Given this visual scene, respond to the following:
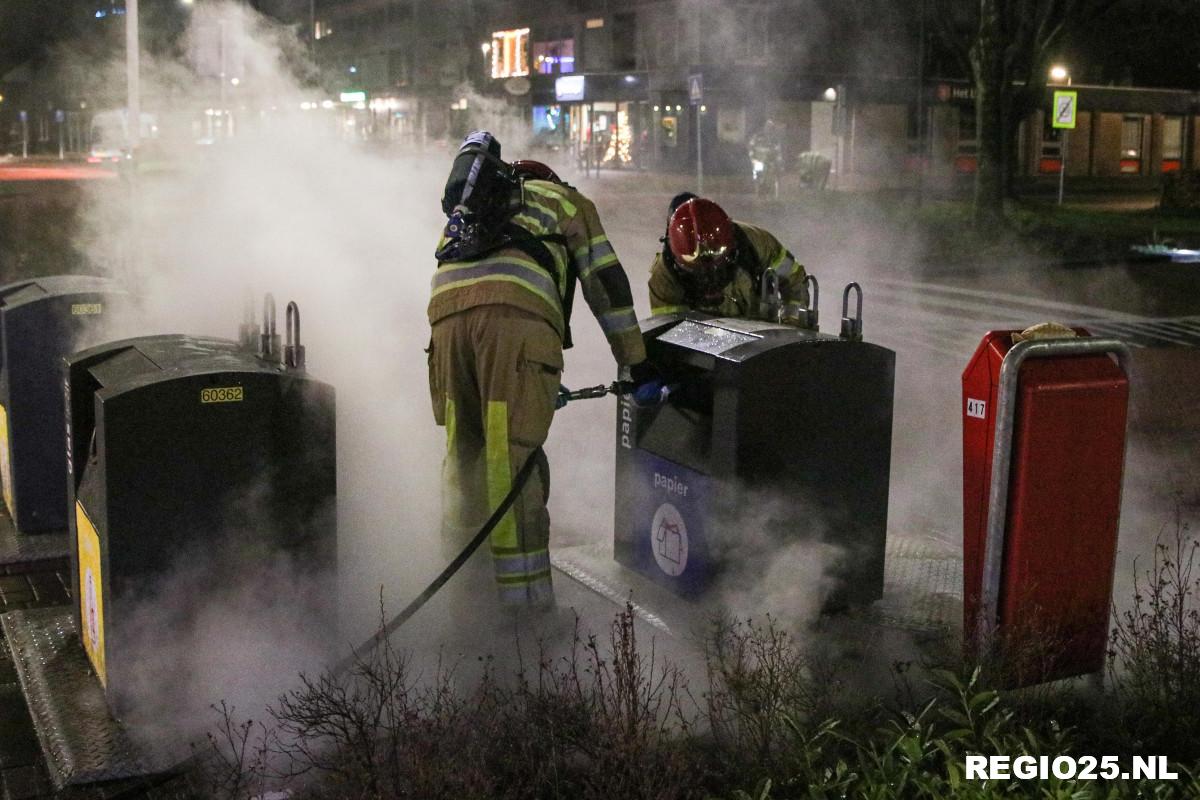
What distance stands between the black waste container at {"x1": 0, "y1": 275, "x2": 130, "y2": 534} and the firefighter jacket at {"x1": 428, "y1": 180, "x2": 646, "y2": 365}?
6.74ft

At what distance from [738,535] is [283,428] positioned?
4.84 ft

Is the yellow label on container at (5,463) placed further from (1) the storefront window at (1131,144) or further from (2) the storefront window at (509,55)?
(1) the storefront window at (1131,144)

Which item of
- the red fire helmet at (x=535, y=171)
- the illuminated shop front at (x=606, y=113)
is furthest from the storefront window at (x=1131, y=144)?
the red fire helmet at (x=535, y=171)

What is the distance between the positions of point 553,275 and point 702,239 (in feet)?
2.43

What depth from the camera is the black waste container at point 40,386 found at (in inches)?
214

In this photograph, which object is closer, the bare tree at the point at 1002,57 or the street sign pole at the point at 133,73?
the street sign pole at the point at 133,73

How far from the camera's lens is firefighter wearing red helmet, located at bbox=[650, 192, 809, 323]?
4.71 m

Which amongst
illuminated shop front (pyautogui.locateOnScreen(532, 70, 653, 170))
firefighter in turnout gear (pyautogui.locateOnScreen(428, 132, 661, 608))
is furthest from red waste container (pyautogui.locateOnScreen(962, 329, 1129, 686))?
illuminated shop front (pyautogui.locateOnScreen(532, 70, 653, 170))

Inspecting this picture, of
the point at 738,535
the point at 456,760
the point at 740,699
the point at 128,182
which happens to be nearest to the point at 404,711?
the point at 456,760

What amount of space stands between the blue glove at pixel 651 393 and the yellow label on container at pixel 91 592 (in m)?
1.72

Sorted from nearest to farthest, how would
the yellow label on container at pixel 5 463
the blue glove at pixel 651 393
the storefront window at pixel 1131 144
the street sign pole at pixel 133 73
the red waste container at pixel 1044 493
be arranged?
1. the red waste container at pixel 1044 493
2. the blue glove at pixel 651 393
3. the yellow label on container at pixel 5 463
4. the street sign pole at pixel 133 73
5. the storefront window at pixel 1131 144

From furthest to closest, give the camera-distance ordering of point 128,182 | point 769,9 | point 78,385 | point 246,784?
point 769,9, point 128,182, point 78,385, point 246,784

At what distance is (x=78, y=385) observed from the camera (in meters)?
4.06

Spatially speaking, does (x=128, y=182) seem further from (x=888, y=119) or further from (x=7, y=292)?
(x=888, y=119)
